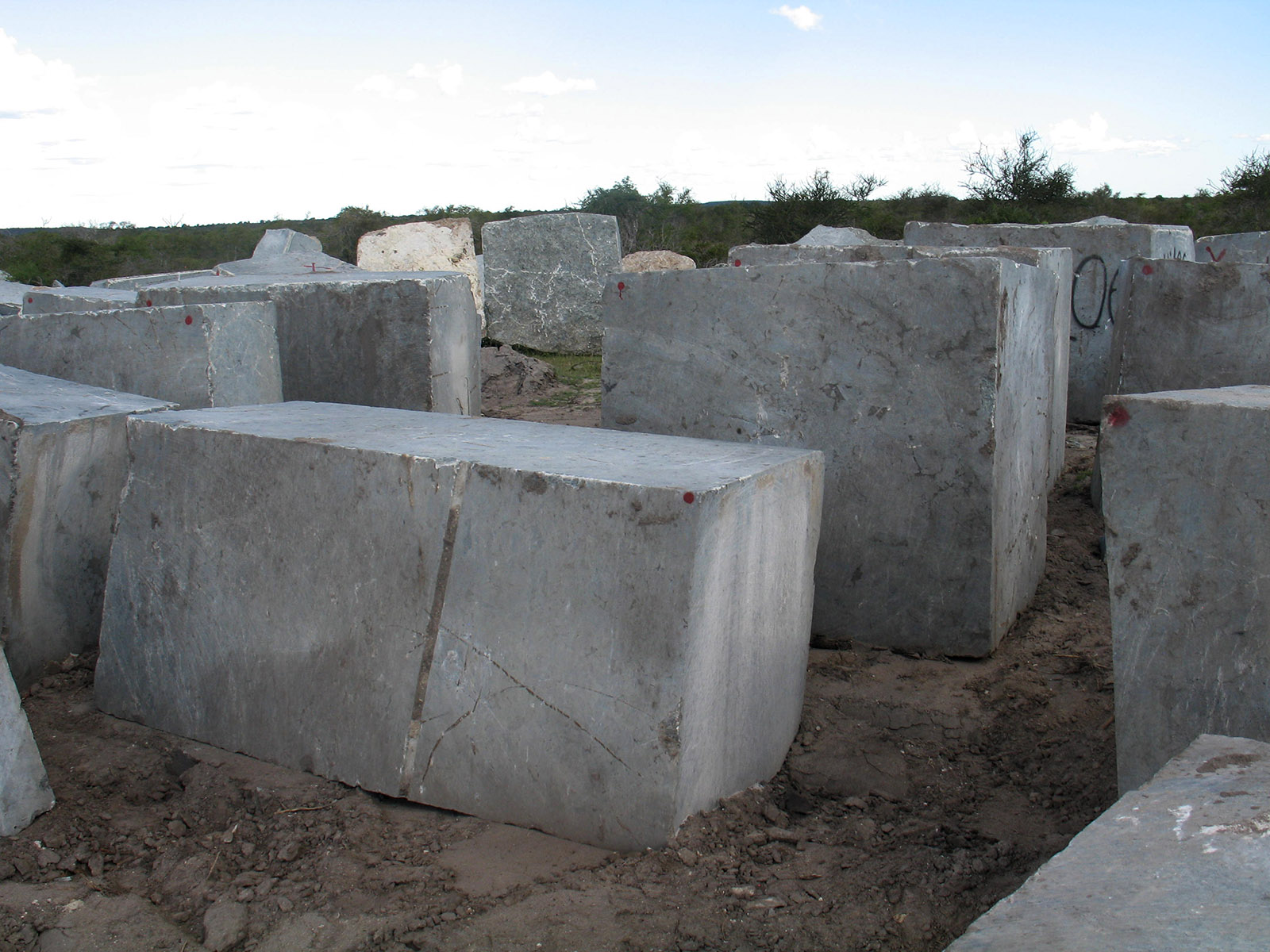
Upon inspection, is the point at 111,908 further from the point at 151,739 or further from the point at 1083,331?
the point at 1083,331

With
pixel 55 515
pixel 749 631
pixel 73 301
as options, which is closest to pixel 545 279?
pixel 73 301

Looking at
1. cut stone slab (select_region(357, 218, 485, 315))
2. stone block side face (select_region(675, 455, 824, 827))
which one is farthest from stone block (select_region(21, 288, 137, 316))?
cut stone slab (select_region(357, 218, 485, 315))

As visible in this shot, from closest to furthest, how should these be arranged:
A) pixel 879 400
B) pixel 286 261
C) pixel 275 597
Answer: pixel 275 597 < pixel 879 400 < pixel 286 261

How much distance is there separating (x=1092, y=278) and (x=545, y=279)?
5929 mm

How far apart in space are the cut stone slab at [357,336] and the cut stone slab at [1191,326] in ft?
10.7

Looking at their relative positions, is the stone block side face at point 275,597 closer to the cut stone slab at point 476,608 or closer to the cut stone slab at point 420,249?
the cut stone slab at point 476,608

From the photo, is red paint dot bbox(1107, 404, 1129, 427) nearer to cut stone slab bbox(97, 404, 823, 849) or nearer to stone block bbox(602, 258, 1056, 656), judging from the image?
cut stone slab bbox(97, 404, 823, 849)

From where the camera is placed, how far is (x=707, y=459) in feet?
8.16

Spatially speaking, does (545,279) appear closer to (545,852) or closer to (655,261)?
(655,261)

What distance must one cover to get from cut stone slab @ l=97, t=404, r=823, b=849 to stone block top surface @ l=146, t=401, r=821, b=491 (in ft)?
0.04

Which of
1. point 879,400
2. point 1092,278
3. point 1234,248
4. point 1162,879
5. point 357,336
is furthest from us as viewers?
point 1234,248

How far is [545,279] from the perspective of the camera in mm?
11547

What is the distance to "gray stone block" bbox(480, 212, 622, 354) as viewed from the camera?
11539 mm

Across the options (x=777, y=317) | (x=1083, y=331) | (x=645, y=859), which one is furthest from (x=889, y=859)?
(x=1083, y=331)
